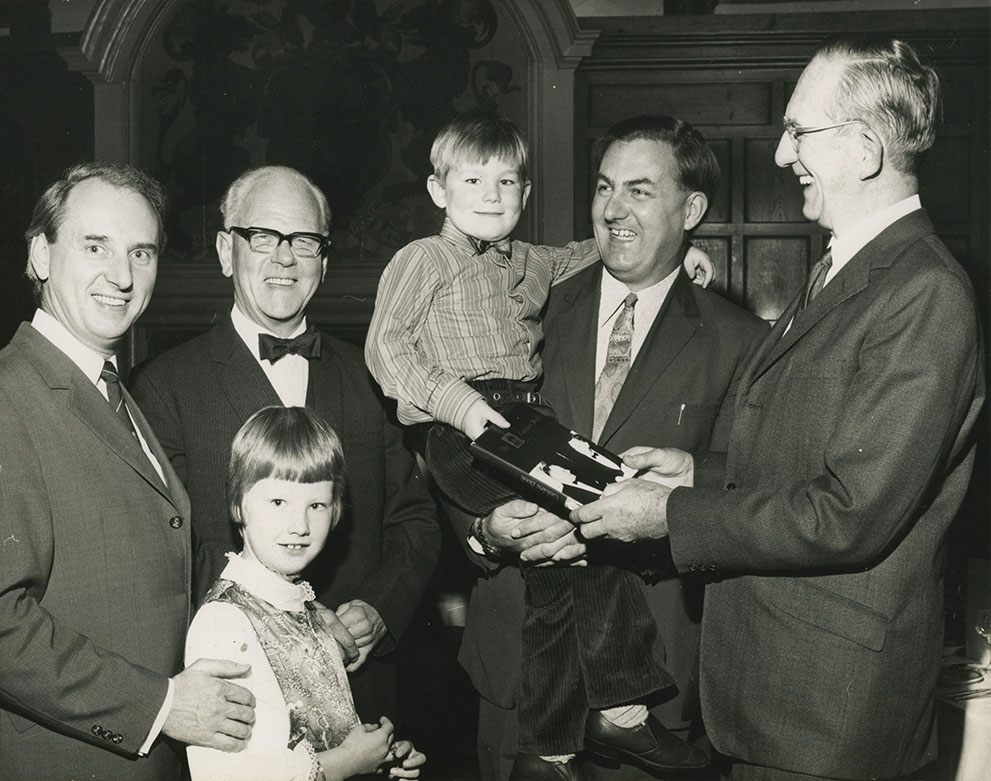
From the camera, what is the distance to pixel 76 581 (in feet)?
7.66

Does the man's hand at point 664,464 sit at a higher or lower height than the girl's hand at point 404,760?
higher

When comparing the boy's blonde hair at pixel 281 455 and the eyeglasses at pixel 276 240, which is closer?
the boy's blonde hair at pixel 281 455

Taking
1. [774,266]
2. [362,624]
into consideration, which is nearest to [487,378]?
[362,624]

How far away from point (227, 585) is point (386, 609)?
0.65m

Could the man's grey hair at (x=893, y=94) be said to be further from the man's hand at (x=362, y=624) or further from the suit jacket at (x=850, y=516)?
the man's hand at (x=362, y=624)

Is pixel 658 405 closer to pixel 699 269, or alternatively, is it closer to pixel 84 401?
pixel 699 269

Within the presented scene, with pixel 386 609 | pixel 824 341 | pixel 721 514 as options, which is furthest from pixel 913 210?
pixel 386 609

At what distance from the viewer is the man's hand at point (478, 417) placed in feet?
9.41

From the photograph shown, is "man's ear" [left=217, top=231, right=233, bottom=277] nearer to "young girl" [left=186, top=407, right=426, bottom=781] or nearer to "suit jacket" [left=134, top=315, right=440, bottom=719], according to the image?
"suit jacket" [left=134, top=315, right=440, bottom=719]

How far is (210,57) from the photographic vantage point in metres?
6.41

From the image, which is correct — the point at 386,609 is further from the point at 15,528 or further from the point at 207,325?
the point at 207,325

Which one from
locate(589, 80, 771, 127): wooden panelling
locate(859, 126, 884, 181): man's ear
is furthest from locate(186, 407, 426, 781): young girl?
locate(589, 80, 771, 127): wooden panelling

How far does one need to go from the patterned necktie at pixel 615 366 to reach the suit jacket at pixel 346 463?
0.62 m

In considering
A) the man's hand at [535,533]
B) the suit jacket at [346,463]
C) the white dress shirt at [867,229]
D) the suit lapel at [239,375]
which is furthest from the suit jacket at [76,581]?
the white dress shirt at [867,229]
